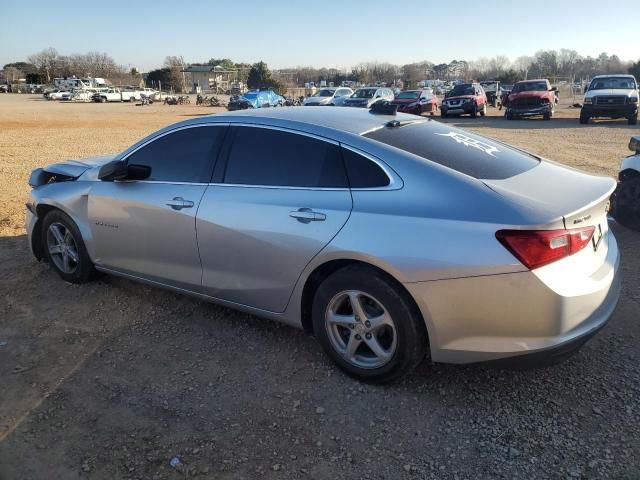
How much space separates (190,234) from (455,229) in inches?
74.8

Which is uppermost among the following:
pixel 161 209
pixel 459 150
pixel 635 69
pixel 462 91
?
pixel 635 69

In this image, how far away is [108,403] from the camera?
10.2 feet

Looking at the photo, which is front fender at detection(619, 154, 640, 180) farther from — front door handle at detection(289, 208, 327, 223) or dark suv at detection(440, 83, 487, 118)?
dark suv at detection(440, 83, 487, 118)

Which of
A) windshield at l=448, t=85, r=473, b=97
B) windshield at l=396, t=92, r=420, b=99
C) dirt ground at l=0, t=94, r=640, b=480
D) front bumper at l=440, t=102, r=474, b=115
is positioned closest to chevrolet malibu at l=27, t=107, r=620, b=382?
Result: dirt ground at l=0, t=94, r=640, b=480

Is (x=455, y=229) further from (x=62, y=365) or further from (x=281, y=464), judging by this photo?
(x=62, y=365)

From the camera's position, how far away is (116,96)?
185 ft

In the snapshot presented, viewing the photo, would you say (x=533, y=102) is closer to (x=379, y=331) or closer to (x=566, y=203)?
(x=566, y=203)

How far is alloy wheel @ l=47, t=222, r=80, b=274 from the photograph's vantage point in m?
4.72

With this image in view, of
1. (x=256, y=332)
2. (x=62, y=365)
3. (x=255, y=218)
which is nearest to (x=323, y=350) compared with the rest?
(x=256, y=332)

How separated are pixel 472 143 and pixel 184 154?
6.84ft

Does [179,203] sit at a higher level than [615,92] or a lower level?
lower

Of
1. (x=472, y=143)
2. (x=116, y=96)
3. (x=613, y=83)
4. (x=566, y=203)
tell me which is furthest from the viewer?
(x=116, y=96)

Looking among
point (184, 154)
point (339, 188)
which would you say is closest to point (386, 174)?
point (339, 188)

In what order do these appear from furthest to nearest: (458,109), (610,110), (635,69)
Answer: (635,69), (458,109), (610,110)
